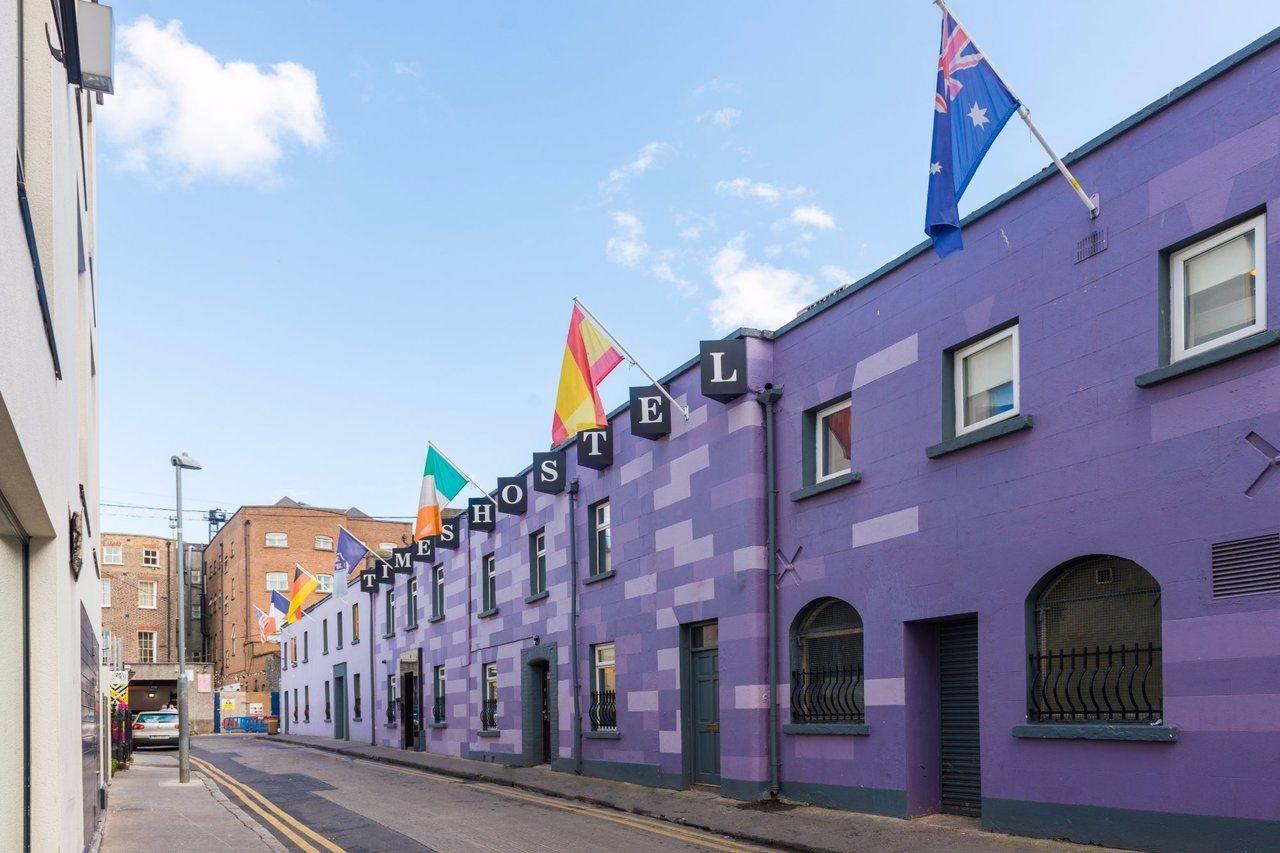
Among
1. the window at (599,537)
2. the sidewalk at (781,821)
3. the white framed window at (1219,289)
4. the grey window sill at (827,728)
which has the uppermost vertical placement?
the white framed window at (1219,289)

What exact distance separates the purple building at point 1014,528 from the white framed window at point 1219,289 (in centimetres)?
3

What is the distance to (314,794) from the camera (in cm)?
2025

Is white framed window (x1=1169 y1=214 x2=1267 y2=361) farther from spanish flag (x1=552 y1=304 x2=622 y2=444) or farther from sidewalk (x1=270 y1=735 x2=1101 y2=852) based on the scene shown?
spanish flag (x1=552 y1=304 x2=622 y2=444)

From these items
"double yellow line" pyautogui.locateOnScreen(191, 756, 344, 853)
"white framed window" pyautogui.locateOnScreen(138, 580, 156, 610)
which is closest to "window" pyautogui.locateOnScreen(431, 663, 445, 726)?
"double yellow line" pyautogui.locateOnScreen(191, 756, 344, 853)

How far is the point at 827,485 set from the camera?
49.4ft

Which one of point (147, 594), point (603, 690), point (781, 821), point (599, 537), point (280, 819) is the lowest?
point (147, 594)

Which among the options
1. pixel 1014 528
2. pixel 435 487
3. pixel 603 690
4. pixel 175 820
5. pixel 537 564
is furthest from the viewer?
pixel 435 487

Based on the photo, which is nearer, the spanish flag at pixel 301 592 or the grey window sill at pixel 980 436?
the grey window sill at pixel 980 436

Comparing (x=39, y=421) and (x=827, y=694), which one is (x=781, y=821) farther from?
(x=39, y=421)

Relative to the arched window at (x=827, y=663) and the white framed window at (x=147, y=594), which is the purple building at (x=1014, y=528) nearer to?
the arched window at (x=827, y=663)

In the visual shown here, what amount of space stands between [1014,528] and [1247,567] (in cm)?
278

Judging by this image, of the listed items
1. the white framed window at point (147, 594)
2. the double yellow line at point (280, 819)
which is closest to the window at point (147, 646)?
the white framed window at point (147, 594)

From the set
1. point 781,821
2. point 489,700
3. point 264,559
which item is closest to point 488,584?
point 489,700

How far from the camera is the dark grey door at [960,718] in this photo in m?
12.9
